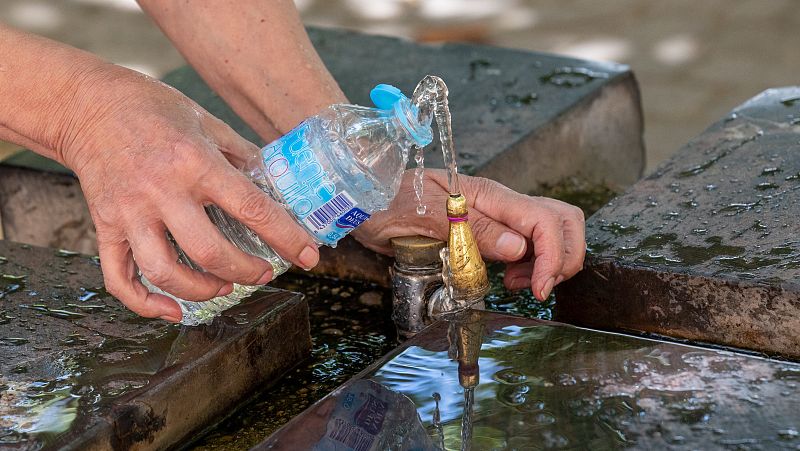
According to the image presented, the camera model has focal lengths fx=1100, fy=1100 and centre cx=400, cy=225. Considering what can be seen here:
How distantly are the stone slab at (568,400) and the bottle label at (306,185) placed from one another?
0.22 metres

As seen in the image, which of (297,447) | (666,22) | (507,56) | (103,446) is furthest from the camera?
(666,22)

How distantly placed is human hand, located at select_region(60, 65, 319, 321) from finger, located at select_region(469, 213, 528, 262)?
395 millimetres

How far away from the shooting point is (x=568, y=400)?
1.41 meters

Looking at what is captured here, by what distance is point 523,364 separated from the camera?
1.51 metres

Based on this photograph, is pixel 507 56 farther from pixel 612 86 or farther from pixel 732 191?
pixel 732 191

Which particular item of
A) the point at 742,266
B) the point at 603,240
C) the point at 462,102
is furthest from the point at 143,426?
the point at 462,102

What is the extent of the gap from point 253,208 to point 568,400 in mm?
476

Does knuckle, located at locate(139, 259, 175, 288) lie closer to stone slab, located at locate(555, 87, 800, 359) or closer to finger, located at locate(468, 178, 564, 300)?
finger, located at locate(468, 178, 564, 300)

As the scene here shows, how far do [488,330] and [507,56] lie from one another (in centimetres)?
138

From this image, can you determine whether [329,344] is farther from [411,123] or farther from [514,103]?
[514,103]

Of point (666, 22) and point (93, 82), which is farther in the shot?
point (666, 22)

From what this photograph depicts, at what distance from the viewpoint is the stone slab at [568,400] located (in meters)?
1.33

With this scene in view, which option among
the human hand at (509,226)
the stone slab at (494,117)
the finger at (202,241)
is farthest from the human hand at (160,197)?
the stone slab at (494,117)

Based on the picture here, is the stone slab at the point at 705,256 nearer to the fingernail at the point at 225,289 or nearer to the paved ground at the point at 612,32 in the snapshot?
the fingernail at the point at 225,289
